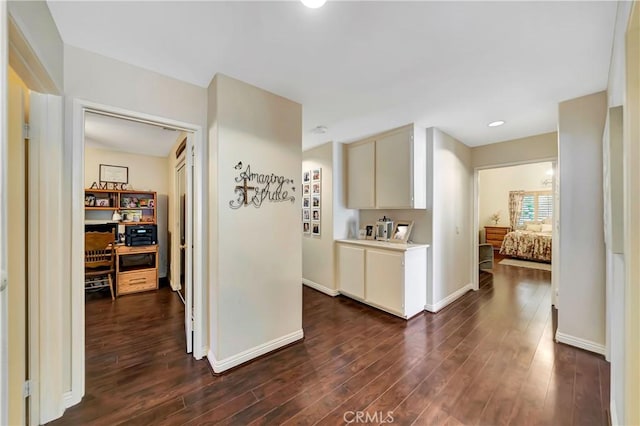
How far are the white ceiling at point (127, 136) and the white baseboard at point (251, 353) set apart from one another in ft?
8.11

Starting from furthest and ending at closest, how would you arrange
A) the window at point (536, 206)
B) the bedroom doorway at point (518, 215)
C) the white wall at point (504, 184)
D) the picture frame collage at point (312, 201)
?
the white wall at point (504, 184) < the window at point (536, 206) < the bedroom doorway at point (518, 215) < the picture frame collage at point (312, 201)

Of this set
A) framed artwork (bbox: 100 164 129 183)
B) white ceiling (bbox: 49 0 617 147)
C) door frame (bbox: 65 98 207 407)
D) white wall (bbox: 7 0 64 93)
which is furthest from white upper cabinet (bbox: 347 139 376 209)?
framed artwork (bbox: 100 164 129 183)

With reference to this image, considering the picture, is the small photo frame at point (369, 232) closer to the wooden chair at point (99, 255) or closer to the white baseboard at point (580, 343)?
the white baseboard at point (580, 343)

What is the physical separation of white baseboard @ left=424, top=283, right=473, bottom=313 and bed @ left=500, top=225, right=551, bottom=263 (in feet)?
10.6

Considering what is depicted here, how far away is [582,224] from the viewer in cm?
233

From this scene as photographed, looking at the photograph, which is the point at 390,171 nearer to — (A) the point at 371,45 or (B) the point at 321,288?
(A) the point at 371,45

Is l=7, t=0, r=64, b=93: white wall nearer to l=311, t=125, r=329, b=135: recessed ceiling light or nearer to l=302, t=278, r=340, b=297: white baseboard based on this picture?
l=311, t=125, r=329, b=135: recessed ceiling light

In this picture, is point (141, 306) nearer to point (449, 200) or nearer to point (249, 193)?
point (249, 193)

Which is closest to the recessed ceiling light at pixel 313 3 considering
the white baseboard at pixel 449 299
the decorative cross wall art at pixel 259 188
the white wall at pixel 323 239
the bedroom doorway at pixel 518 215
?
the decorative cross wall art at pixel 259 188

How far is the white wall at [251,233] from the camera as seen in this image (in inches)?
79.0

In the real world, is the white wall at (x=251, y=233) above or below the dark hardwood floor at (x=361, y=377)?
above

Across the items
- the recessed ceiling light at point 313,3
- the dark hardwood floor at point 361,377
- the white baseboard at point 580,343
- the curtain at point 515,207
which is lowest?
the dark hardwood floor at point 361,377

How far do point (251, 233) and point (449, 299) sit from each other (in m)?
2.94

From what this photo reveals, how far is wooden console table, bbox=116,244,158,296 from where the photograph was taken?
12.5 ft
